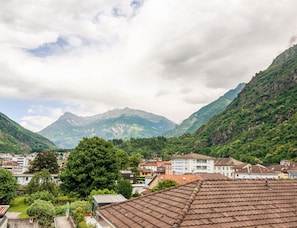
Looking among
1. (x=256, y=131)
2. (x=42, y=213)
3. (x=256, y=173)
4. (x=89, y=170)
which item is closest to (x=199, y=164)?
(x=256, y=173)

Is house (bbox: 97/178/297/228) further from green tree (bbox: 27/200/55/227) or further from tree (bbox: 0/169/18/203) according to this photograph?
tree (bbox: 0/169/18/203)

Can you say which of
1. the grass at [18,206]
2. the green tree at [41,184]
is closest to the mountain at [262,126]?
the green tree at [41,184]

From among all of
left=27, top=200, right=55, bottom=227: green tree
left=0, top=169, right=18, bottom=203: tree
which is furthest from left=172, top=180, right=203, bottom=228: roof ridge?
left=0, top=169, right=18, bottom=203: tree

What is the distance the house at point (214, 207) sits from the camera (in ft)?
25.5

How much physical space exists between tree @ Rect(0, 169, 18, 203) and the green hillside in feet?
261

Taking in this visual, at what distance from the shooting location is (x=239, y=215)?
820 centimetres

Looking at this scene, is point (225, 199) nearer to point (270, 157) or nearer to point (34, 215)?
point (34, 215)

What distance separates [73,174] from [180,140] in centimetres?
15611

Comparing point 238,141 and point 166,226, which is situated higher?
point 238,141

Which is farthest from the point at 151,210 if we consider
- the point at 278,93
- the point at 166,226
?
the point at 278,93

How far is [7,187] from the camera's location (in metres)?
39.2

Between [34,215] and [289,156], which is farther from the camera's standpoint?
[289,156]

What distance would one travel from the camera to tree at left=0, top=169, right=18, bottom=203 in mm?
38941

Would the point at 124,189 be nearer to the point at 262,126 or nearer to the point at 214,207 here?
the point at 214,207
